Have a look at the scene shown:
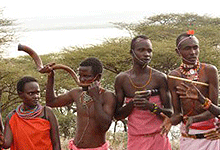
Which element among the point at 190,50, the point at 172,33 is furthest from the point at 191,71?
the point at 172,33

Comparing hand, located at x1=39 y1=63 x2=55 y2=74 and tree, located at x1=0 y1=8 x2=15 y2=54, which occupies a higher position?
hand, located at x1=39 y1=63 x2=55 y2=74

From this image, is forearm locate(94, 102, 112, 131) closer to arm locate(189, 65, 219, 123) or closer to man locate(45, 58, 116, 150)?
man locate(45, 58, 116, 150)

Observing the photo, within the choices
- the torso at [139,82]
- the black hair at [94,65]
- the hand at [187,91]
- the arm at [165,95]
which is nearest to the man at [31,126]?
the black hair at [94,65]

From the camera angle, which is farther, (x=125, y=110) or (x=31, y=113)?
(x=125, y=110)

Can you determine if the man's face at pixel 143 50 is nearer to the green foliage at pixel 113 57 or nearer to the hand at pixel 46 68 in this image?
the hand at pixel 46 68

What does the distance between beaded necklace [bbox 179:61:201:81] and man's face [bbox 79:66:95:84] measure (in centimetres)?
85

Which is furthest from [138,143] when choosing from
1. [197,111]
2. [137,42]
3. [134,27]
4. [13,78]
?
[134,27]

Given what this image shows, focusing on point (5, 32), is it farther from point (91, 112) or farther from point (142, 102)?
point (142, 102)

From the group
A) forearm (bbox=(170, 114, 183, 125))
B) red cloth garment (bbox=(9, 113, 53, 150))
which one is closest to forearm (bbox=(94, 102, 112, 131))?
red cloth garment (bbox=(9, 113, 53, 150))

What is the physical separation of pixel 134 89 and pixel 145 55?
34 cm

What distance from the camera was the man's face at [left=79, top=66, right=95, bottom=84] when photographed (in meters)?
4.37

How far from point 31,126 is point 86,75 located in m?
0.69

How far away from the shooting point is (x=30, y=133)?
4293 millimetres

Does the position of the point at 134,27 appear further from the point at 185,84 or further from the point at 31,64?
the point at 185,84
